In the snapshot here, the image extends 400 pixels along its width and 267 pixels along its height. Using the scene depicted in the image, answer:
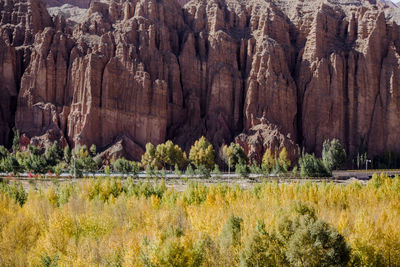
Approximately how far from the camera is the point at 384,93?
325 ft

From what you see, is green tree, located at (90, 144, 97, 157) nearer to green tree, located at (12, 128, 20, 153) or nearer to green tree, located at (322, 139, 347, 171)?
green tree, located at (12, 128, 20, 153)

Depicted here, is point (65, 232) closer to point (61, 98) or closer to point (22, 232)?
point (22, 232)

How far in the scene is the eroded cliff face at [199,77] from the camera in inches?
3684

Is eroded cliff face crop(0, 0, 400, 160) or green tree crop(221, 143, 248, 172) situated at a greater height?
eroded cliff face crop(0, 0, 400, 160)

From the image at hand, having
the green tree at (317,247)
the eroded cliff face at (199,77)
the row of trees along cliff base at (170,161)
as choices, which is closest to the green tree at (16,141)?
the row of trees along cliff base at (170,161)

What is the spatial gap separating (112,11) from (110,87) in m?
28.1

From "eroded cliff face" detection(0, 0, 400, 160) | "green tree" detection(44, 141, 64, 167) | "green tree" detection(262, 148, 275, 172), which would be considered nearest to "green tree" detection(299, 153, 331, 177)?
"green tree" detection(262, 148, 275, 172)

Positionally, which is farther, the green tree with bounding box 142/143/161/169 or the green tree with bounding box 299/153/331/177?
the green tree with bounding box 142/143/161/169

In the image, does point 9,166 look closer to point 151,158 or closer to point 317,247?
point 151,158

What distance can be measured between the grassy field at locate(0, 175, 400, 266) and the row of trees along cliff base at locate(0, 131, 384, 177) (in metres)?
33.4

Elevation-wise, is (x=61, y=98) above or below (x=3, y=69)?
below

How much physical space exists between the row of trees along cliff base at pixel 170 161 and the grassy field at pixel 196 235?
109ft

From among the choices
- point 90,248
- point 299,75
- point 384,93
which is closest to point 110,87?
point 299,75

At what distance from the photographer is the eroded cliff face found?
3684 inches
